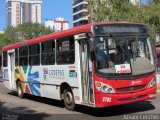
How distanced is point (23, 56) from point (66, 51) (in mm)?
5547

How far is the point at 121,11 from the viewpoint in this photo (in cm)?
3456

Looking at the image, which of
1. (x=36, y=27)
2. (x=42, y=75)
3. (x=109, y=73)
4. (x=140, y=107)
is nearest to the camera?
(x=109, y=73)

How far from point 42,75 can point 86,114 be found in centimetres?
391

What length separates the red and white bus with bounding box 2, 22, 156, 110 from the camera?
11.6 meters

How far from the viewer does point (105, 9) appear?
34938 millimetres

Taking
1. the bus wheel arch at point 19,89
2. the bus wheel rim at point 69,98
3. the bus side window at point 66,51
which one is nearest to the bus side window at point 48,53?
the bus side window at point 66,51

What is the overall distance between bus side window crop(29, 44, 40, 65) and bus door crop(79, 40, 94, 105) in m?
4.19

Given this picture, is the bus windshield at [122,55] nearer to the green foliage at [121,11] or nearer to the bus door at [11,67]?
the bus door at [11,67]

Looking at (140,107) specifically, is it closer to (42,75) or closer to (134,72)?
(134,72)

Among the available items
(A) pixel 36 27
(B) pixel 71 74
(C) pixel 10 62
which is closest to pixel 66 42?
(B) pixel 71 74

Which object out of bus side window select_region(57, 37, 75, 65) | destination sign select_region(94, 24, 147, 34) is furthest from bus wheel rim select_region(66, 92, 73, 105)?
destination sign select_region(94, 24, 147, 34)

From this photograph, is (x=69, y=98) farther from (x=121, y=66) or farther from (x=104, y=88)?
(x=121, y=66)

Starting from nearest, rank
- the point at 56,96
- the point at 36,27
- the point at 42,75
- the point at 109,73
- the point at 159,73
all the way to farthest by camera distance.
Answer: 1. the point at 109,73
2. the point at 56,96
3. the point at 42,75
4. the point at 159,73
5. the point at 36,27

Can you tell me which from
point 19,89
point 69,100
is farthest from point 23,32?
point 69,100
